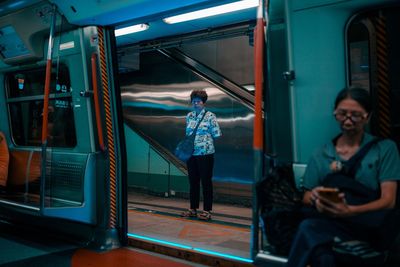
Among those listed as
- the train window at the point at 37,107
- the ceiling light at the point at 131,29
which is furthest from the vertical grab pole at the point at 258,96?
the ceiling light at the point at 131,29

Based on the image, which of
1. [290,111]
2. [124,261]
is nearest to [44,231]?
[124,261]

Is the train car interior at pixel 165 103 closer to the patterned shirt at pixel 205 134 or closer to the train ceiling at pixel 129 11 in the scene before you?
the train ceiling at pixel 129 11

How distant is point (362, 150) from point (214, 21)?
3.09 metres

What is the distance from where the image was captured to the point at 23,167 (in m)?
5.32

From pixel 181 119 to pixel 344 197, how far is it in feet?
17.4

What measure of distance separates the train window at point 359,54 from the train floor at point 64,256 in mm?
2132

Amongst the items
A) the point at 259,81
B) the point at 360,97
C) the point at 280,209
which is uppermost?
the point at 259,81

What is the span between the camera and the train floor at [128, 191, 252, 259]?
12.5ft

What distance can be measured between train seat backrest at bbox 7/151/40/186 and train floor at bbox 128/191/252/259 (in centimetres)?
139

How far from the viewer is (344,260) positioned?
194 centimetres

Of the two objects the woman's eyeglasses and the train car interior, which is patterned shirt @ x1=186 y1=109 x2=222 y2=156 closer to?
the train car interior

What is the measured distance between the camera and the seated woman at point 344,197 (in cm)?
197

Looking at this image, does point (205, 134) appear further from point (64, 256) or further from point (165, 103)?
point (165, 103)

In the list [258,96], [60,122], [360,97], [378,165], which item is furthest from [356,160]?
[60,122]
